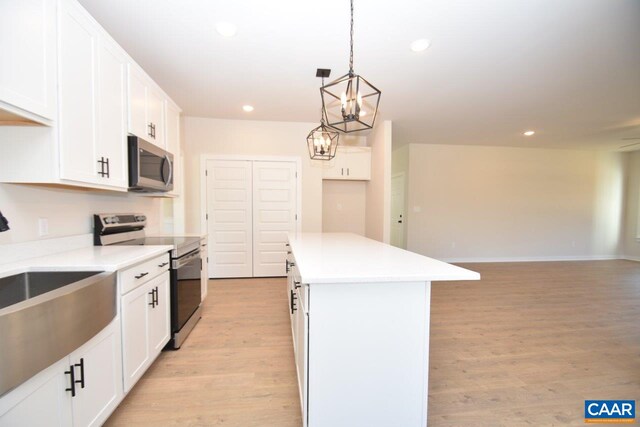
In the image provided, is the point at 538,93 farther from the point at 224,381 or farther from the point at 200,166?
the point at 200,166

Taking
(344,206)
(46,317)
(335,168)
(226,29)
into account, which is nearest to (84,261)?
(46,317)

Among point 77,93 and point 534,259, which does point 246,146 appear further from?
point 534,259

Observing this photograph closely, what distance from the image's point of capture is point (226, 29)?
2025 mm

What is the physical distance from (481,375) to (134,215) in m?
3.37

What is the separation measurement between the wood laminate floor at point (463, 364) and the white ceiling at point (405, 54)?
265cm

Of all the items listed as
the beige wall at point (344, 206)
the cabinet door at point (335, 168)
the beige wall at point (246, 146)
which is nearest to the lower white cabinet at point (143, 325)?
the beige wall at point (246, 146)

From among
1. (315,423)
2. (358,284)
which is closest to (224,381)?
(315,423)

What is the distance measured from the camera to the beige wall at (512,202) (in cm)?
566

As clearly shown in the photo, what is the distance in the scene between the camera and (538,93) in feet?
10.2

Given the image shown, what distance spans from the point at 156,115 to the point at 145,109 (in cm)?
21

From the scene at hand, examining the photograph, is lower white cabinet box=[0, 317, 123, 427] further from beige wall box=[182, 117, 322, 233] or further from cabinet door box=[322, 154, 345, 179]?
cabinet door box=[322, 154, 345, 179]

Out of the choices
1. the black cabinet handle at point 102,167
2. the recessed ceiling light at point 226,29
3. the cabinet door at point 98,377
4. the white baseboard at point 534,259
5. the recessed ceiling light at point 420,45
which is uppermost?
the recessed ceiling light at point 226,29

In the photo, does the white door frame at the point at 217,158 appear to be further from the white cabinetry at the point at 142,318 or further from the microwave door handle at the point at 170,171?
the white cabinetry at the point at 142,318

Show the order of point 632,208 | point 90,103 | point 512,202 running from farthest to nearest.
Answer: point 632,208
point 512,202
point 90,103
